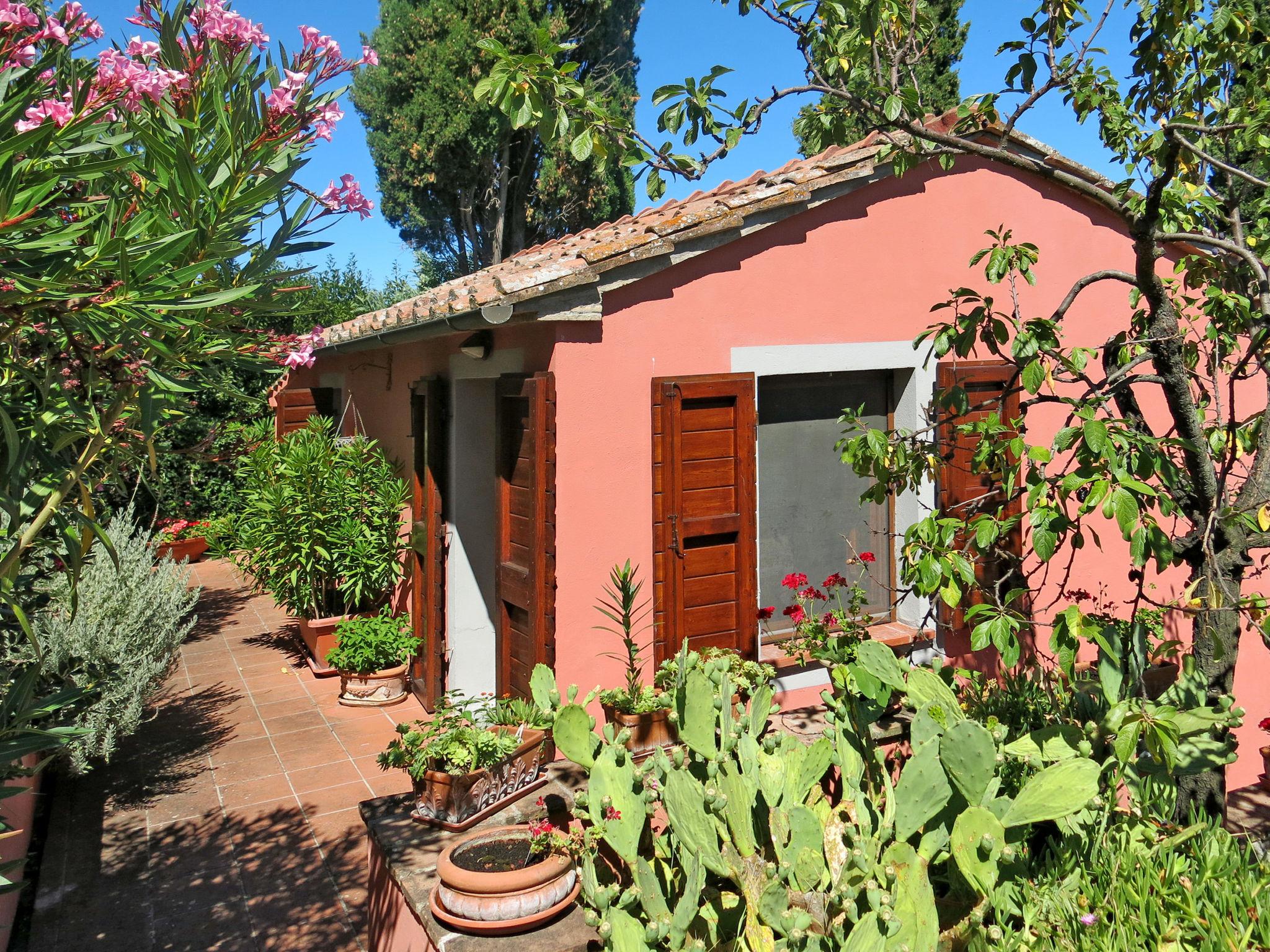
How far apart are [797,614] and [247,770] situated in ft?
12.4

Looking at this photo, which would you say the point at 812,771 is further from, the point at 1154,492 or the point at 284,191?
the point at 284,191

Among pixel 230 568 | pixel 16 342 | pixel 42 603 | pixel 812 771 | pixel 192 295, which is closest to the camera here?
pixel 192 295

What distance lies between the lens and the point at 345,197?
2373mm

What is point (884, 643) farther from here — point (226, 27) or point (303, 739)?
point (226, 27)

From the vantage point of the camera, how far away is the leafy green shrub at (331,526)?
27.2ft

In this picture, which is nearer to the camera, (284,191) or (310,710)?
(284,191)

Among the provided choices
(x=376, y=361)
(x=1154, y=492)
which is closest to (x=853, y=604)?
(x=1154, y=492)

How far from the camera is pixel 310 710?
747cm

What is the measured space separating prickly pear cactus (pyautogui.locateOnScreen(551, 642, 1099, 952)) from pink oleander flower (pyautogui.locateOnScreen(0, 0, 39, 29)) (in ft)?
8.31

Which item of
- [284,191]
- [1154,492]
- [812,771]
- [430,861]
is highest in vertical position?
[284,191]

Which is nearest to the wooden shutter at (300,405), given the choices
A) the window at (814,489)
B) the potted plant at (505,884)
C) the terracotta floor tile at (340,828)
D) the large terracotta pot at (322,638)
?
the large terracotta pot at (322,638)

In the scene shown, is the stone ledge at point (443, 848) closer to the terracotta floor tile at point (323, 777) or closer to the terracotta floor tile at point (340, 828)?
the terracotta floor tile at point (340, 828)

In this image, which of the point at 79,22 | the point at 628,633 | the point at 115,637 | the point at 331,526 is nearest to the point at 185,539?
the point at 331,526

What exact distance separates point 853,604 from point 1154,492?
2.88m
